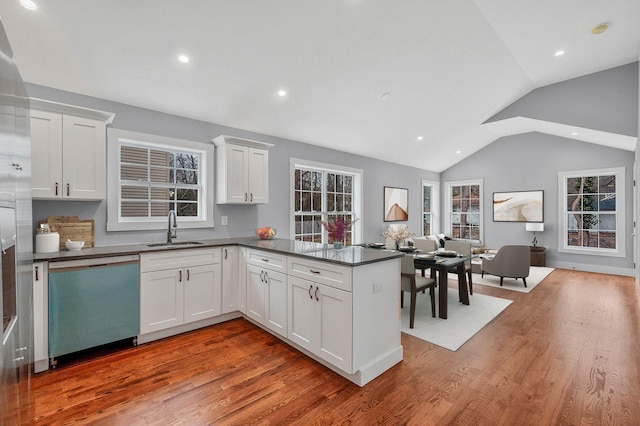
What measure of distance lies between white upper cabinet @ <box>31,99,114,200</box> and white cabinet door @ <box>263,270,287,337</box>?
189 cm

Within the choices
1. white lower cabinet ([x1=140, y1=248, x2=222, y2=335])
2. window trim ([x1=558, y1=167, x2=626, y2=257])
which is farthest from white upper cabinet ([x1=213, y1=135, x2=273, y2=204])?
window trim ([x1=558, y1=167, x2=626, y2=257])

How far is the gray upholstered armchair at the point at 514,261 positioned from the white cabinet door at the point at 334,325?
4146mm

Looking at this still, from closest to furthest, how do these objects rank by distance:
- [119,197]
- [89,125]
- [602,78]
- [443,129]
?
[89,125]
[119,197]
[602,78]
[443,129]

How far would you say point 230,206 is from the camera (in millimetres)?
4180

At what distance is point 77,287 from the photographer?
103 inches

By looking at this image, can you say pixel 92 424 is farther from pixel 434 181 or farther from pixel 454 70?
pixel 434 181

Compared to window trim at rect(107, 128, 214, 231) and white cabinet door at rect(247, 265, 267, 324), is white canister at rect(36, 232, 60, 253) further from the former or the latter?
white cabinet door at rect(247, 265, 267, 324)

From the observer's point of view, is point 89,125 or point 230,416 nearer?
point 230,416

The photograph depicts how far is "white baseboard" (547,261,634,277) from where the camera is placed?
602cm

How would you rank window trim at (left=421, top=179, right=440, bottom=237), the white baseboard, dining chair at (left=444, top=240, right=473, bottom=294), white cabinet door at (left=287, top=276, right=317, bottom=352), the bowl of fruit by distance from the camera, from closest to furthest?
1. white cabinet door at (left=287, top=276, right=317, bottom=352)
2. the bowl of fruit
3. dining chair at (left=444, top=240, right=473, bottom=294)
4. the white baseboard
5. window trim at (left=421, top=179, right=440, bottom=237)

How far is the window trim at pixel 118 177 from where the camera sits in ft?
10.7

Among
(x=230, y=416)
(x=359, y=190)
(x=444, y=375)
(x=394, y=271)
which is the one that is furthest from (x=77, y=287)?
(x=359, y=190)

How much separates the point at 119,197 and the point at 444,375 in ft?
12.1

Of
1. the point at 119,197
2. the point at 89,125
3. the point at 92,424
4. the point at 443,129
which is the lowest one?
the point at 92,424
